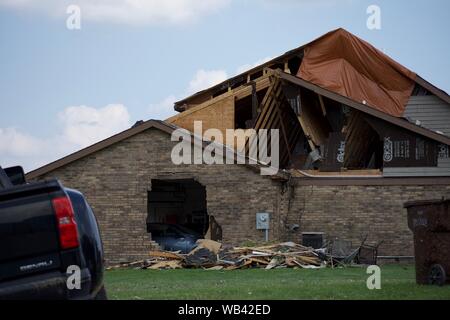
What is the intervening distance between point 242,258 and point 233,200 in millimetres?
4590

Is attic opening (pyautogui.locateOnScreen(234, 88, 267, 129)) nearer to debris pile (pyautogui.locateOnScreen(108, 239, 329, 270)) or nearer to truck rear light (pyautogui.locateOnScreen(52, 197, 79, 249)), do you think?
debris pile (pyautogui.locateOnScreen(108, 239, 329, 270))

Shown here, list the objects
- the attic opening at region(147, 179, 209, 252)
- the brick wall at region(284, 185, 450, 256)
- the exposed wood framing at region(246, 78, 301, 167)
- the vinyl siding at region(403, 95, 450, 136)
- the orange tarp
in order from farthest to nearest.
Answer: the vinyl siding at region(403, 95, 450, 136) → the orange tarp → the attic opening at region(147, 179, 209, 252) → the exposed wood framing at region(246, 78, 301, 167) → the brick wall at region(284, 185, 450, 256)

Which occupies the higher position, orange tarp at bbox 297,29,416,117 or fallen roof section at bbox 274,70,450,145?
orange tarp at bbox 297,29,416,117

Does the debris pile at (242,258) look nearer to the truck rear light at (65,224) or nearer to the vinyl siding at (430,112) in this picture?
the vinyl siding at (430,112)

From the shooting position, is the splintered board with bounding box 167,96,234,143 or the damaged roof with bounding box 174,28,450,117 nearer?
the splintered board with bounding box 167,96,234,143

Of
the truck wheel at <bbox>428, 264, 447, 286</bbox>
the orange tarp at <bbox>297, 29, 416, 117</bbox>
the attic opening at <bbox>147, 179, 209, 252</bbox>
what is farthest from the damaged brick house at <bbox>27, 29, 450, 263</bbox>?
the truck wheel at <bbox>428, 264, 447, 286</bbox>

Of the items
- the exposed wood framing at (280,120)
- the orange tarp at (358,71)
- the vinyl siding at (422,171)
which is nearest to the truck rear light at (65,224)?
the vinyl siding at (422,171)

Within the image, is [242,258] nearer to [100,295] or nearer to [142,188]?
[142,188]

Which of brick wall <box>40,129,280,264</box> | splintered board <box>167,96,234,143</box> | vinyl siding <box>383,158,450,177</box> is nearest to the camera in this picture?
brick wall <box>40,129,280,264</box>

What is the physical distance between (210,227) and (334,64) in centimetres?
950

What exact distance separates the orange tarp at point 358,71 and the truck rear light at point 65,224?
30016mm

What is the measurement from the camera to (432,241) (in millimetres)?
14836

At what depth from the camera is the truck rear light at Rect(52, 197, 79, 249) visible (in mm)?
7195

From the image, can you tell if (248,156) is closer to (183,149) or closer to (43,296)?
(183,149)
